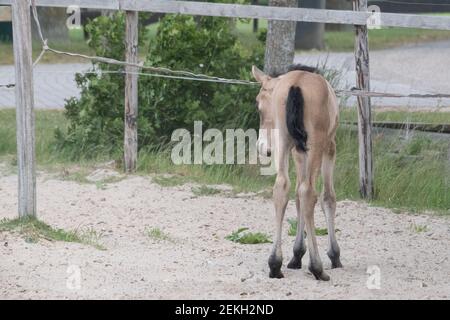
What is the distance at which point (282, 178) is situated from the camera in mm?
6641

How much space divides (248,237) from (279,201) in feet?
3.97

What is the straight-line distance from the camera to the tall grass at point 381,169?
369 inches

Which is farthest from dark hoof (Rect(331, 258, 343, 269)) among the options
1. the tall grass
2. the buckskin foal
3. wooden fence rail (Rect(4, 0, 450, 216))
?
wooden fence rail (Rect(4, 0, 450, 216))

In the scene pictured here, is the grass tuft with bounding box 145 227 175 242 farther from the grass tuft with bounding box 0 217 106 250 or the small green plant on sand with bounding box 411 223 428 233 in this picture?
the small green plant on sand with bounding box 411 223 428 233

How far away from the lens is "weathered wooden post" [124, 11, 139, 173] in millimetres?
9938

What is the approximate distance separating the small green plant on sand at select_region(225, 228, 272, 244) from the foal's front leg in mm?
1126

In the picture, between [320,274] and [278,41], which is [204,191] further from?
[320,274]

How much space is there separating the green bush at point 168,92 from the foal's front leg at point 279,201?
376 centimetres

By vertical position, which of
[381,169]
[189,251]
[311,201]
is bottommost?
[189,251]

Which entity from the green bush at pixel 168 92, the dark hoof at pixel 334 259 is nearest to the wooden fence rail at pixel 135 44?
the green bush at pixel 168 92

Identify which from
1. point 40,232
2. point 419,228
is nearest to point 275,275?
point 40,232

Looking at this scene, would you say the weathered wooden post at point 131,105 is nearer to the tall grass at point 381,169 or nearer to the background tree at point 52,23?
the tall grass at point 381,169

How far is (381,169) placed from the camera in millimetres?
9750
